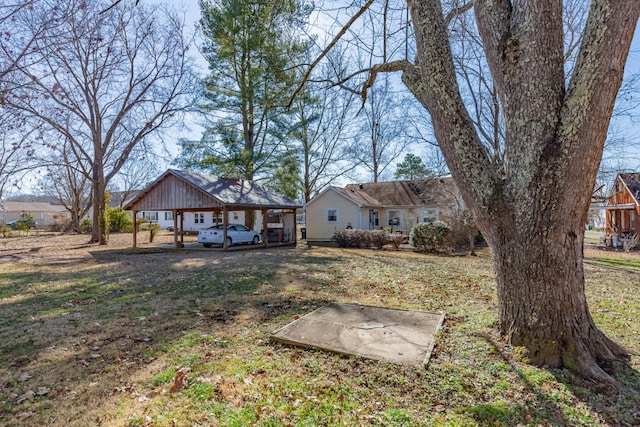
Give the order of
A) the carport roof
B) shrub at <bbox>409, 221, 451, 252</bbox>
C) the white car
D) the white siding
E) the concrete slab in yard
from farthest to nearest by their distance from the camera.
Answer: the white siding → the white car → the carport roof → shrub at <bbox>409, 221, 451, 252</bbox> → the concrete slab in yard

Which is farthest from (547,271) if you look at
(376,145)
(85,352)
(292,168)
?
(376,145)

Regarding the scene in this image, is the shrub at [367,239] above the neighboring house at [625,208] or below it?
below

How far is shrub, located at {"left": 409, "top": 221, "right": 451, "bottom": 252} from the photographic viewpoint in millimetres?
16062

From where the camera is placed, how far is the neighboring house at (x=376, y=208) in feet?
79.7

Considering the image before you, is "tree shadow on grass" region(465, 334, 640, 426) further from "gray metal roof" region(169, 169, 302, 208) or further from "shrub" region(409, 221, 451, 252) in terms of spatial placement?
"gray metal roof" region(169, 169, 302, 208)

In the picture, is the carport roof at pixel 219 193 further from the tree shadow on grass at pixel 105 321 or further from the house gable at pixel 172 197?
the tree shadow on grass at pixel 105 321

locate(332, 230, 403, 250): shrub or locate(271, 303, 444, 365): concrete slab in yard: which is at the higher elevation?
locate(332, 230, 403, 250): shrub

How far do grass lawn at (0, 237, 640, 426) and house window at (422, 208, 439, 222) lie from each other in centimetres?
1719

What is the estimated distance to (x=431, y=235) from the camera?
1616 cm

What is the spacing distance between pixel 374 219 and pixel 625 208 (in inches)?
637

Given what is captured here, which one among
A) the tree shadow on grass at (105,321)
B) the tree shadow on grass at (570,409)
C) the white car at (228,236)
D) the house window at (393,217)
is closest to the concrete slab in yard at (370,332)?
the tree shadow on grass at (105,321)

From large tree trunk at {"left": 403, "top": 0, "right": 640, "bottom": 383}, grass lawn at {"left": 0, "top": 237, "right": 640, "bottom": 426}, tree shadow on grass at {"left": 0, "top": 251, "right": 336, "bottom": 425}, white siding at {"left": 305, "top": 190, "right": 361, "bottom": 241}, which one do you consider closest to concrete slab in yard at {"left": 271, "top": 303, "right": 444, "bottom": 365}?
grass lawn at {"left": 0, "top": 237, "right": 640, "bottom": 426}

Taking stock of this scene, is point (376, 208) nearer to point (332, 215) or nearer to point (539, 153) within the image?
point (332, 215)

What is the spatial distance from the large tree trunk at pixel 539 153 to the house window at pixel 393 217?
75.0 feet
